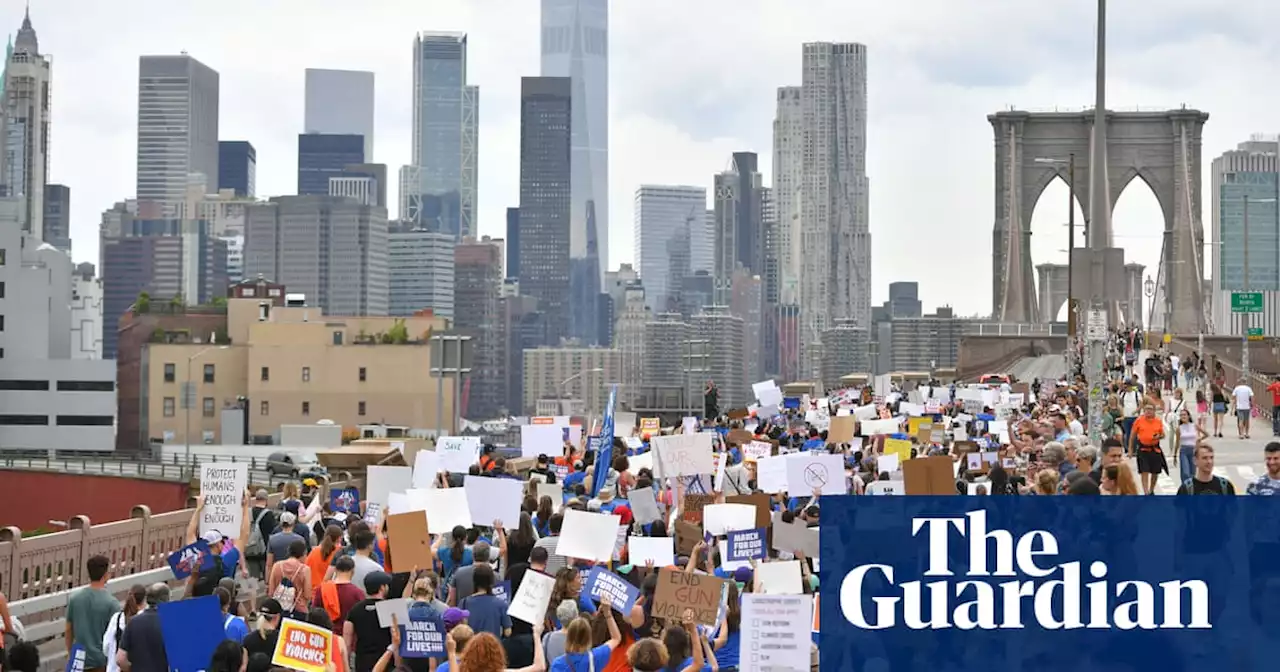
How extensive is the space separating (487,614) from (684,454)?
7.25m

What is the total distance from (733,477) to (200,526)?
17.6ft

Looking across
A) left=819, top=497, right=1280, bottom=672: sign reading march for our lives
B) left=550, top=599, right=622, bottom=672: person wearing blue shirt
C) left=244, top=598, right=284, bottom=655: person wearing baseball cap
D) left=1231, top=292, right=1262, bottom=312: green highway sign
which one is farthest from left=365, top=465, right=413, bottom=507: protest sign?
left=1231, top=292, right=1262, bottom=312: green highway sign

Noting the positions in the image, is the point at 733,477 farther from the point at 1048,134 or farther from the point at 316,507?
the point at 1048,134

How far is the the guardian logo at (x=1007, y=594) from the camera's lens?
22.1 feet

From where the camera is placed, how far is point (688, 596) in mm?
10938

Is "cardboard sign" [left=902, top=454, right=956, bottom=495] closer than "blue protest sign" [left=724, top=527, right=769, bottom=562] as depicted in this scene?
No

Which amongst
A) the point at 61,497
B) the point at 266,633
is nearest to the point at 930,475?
the point at 266,633

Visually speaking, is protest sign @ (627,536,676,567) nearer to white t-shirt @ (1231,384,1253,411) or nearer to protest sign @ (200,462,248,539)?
protest sign @ (200,462,248,539)

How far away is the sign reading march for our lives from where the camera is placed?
6734mm

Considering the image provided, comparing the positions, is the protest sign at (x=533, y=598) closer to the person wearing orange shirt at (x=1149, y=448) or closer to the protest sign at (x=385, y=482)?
the protest sign at (x=385, y=482)

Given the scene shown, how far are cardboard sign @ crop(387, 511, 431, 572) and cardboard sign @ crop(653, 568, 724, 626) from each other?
2904mm

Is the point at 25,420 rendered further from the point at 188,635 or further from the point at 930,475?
the point at 188,635

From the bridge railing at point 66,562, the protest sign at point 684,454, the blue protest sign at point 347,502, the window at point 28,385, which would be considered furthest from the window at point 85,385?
the protest sign at point 684,454

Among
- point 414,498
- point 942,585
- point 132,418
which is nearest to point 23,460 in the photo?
point 132,418
